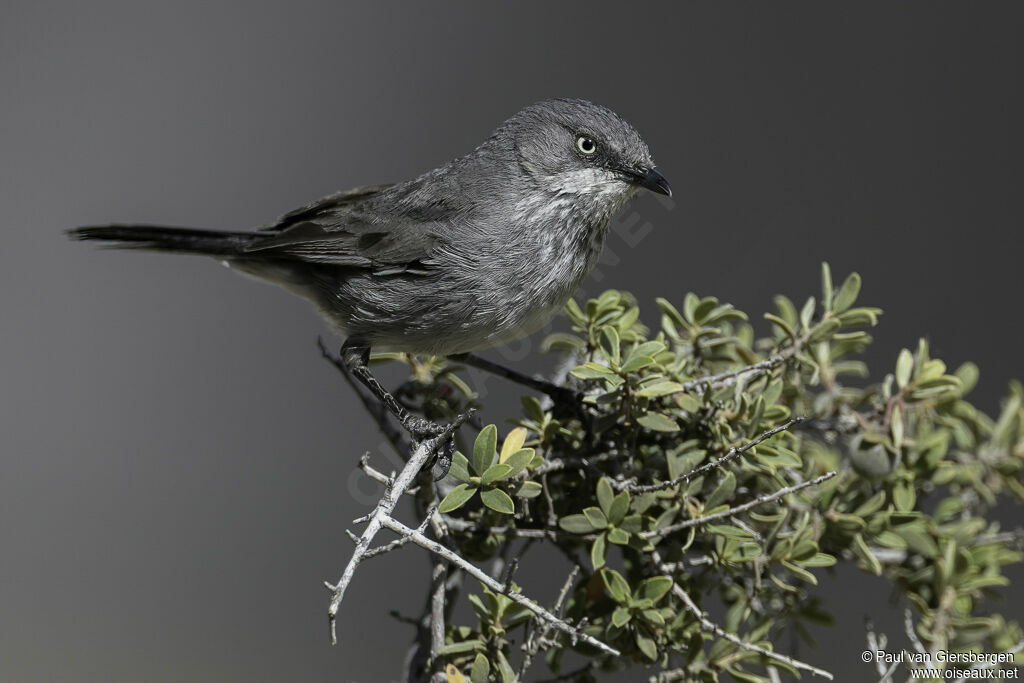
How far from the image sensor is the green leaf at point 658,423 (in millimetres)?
1459

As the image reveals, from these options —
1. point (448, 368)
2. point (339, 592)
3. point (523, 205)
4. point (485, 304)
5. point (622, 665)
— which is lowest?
point (622, 665)

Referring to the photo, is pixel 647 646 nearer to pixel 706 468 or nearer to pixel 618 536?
pixel 618 536

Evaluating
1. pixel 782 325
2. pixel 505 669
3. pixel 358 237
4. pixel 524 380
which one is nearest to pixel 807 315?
pixel 782 325

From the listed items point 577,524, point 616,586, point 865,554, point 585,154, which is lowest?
point 865,554

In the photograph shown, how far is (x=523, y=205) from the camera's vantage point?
2051 millimetres

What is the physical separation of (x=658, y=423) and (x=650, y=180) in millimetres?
758

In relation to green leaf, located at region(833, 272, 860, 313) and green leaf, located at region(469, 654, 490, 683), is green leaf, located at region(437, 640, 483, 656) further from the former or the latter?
green leaf, located at region(833, 272, 860, 313)

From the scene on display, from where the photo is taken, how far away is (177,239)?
2291mm

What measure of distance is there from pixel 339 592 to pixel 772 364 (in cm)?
94

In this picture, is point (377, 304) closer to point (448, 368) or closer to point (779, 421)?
point (448, 368)

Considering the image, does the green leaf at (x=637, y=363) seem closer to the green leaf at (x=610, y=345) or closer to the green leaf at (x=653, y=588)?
the green leaf at (x=610, y=345)

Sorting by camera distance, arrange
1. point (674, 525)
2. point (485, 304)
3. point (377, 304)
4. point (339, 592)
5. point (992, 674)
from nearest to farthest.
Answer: point (339, 592), point (674, 525), point (992, 674), point (485, 304), point (377, 304)

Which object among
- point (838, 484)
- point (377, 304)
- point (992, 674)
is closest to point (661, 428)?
point (838, 484)

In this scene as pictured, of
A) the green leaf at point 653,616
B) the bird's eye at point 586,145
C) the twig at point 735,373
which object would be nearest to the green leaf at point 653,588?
the green leaf at point 653,616
